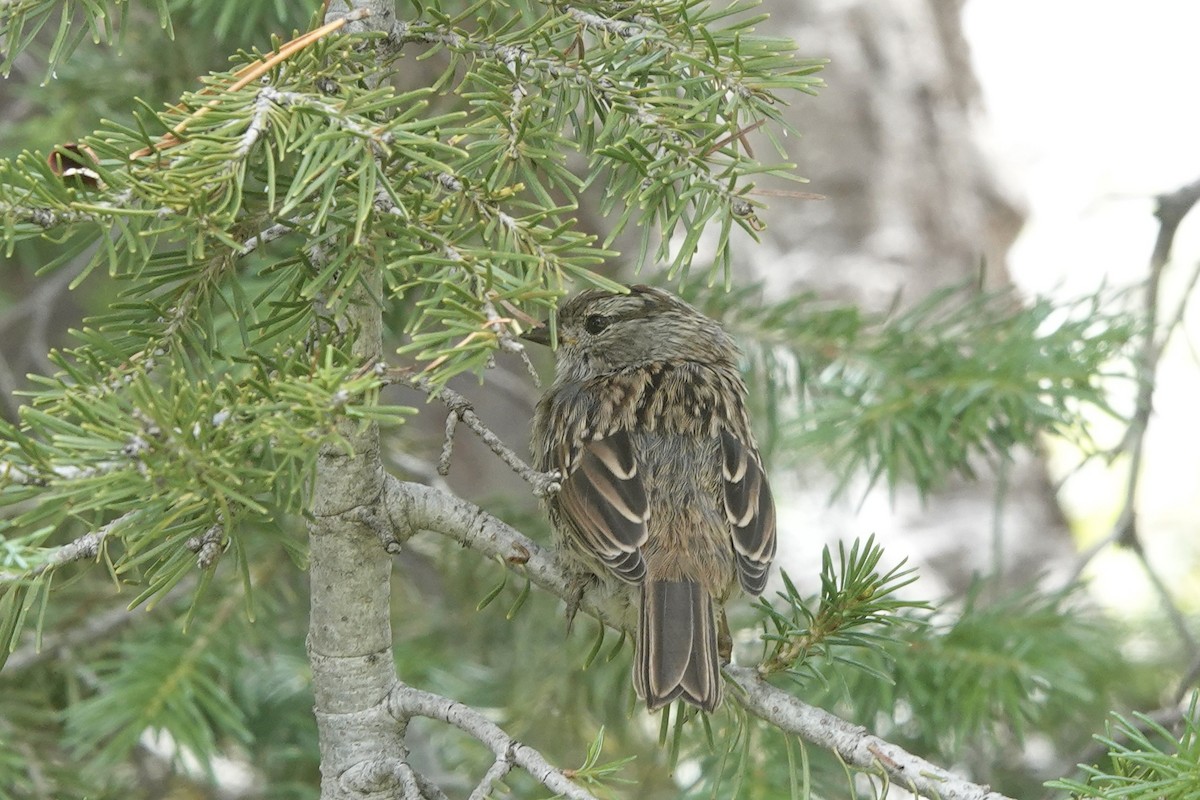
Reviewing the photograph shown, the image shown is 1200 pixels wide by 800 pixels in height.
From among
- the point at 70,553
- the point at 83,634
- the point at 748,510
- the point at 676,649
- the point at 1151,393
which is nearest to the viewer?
the point at 70,553

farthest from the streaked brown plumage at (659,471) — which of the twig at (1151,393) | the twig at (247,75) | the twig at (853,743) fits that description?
the twig at (247,75)

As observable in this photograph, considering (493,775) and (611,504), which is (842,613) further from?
(611,504)

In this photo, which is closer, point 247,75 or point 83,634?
point 247,75

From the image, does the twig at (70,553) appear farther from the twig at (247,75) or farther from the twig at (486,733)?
the twig at (486,733)

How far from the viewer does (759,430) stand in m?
3.84

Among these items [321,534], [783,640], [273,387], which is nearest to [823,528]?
[783,640]

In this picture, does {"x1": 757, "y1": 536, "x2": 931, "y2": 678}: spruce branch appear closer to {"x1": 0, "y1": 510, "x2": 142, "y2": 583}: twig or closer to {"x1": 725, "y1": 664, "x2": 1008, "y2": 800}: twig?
{"x1": 725, "y1": 664, "x2": 1008, "y2": 800}: twig

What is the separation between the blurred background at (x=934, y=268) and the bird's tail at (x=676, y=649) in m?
0.63

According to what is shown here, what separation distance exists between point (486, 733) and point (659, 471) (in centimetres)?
114

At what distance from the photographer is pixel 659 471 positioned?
2.79m

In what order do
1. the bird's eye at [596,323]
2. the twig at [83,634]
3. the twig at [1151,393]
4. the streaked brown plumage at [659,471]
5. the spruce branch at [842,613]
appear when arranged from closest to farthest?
the spruce branch at [842,613] < the streaked brown plumage at [659,471] < the twig at [83,634] < the twig at [1151,393] < the bird's eye at [596,323]

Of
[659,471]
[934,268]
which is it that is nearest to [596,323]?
[659,471]

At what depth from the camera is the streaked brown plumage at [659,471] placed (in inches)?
90.1

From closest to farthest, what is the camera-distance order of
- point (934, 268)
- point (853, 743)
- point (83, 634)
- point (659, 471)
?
1. point (853, 743)
2. point (659, 471)
3. point (83, 634)
4. point (934, 268)
